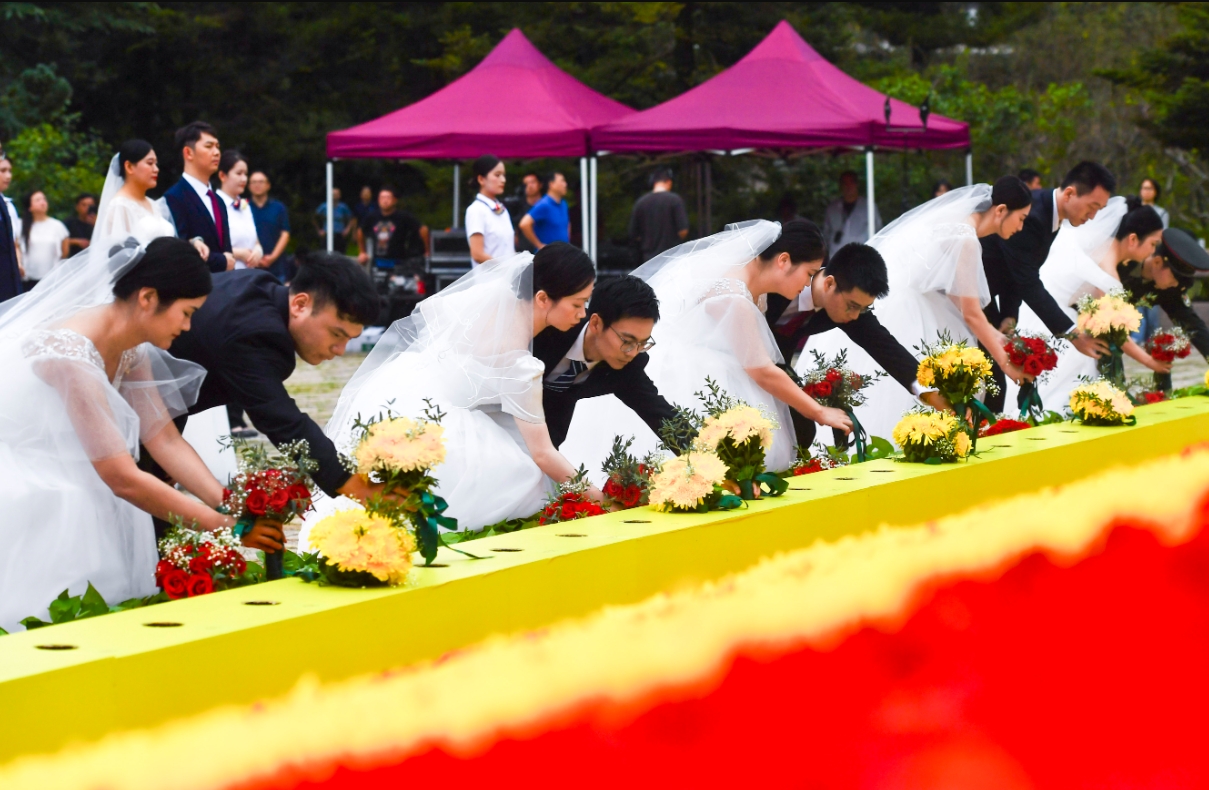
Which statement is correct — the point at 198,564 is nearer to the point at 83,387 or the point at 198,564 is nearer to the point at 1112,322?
the point at 83,387

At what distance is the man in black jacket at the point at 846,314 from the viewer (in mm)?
4621

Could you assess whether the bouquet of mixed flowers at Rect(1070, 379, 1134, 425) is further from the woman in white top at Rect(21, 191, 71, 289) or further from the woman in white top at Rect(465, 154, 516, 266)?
the woman in white top at Rect(21, 191, 71, 289)

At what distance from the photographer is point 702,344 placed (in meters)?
4.77

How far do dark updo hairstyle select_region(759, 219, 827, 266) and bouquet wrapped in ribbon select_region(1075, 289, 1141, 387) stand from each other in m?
1.16

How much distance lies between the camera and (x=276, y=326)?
308cm

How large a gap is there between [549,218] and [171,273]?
741cm

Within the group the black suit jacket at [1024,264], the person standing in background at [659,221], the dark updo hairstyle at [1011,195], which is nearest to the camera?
the dark updo hairstyle at [1011,195]

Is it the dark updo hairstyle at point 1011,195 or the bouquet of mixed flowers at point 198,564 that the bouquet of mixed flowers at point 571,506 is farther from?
the dark updo hairstyle at point 1011,195

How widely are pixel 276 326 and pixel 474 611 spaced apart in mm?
1072

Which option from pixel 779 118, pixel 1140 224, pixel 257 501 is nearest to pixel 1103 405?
pixel 1140 224

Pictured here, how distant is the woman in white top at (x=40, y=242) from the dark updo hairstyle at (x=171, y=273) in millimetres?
7758

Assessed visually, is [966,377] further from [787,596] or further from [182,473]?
[182,473]

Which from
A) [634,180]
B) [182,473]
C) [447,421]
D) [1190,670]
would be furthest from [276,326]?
[634,180]

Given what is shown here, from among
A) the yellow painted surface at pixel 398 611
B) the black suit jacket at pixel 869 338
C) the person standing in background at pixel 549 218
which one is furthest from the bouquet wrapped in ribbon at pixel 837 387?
the person standing in background at pixel 549 218
